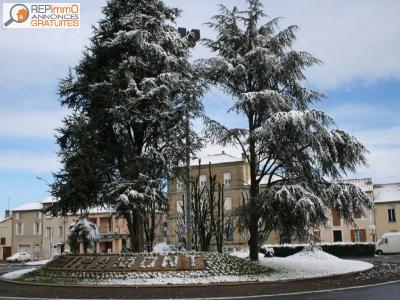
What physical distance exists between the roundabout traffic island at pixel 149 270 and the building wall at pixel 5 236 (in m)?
60.0

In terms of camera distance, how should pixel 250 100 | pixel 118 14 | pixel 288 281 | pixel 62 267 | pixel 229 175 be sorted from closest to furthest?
pixel 288 281 < pixel 62 267 < pixel 250 100 < pixel 118 14 < pixel 229 175

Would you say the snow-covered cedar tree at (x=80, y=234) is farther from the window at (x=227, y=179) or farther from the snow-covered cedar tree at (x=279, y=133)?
the window at (x=227, y=179)

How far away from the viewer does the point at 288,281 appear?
16453 mm

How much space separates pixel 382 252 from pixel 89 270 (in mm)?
36354

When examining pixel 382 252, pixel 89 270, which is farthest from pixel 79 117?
pixel 382 252

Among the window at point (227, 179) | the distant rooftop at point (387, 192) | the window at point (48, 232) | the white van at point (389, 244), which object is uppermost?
the window at point (227, 179)

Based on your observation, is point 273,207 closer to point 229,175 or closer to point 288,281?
point 288,281

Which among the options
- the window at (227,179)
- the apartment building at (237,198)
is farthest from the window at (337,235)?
the window at (227,179)

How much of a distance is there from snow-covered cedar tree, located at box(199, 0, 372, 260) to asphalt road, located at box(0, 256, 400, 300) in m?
4.21

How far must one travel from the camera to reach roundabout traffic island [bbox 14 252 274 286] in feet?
52.7

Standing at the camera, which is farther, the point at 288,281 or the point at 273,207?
the point at 273,207

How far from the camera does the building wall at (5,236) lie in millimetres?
74375

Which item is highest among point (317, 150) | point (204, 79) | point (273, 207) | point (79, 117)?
point (204, 79)

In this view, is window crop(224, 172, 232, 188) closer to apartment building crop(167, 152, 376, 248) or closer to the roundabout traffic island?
apartment building crop(167, 152, 376, 248)
